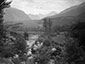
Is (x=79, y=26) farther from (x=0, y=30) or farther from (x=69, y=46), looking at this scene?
(x=0, y=30)

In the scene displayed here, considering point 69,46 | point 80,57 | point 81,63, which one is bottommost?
point 81,63

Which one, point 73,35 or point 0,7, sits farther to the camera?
point 73,35

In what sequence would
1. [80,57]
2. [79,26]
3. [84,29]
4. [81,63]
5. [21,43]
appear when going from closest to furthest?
[80,57] → [81,63] → [84,29] → [79,26] → [21,43]

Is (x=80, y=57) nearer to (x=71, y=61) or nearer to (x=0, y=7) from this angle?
(x=71, y=61)

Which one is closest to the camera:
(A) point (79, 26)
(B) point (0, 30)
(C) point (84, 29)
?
(B) point (0, 30)

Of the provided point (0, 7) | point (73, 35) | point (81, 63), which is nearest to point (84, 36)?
point (73, 35)

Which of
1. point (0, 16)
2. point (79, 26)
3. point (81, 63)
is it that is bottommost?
point (81, 63)

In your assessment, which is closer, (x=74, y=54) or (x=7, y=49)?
(x=7, y=49)

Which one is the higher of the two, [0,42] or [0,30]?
[0,30]

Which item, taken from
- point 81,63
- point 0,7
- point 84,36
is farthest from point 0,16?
point 84,36
